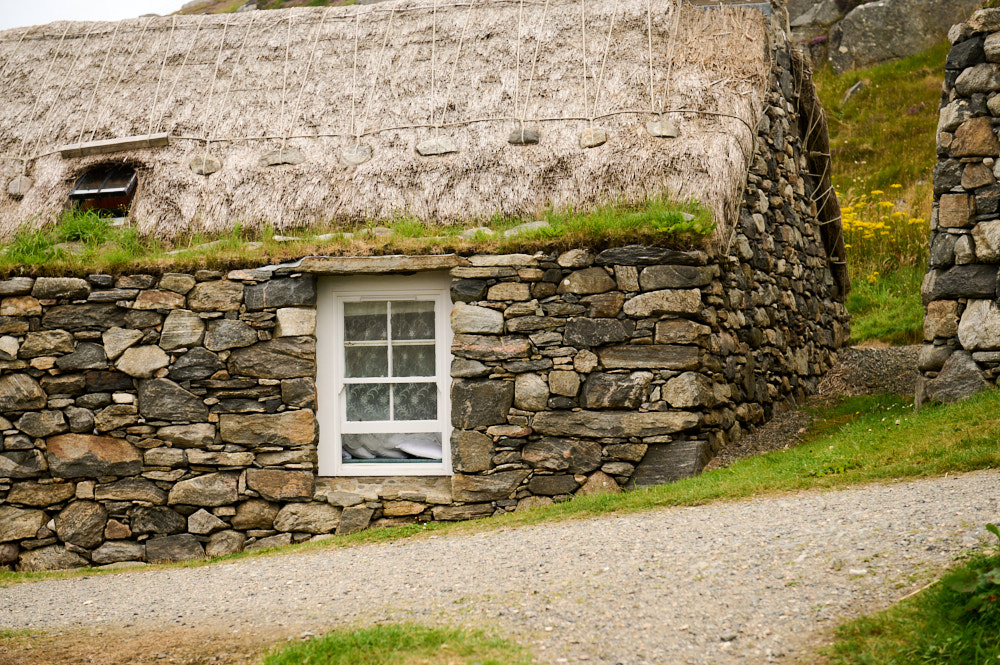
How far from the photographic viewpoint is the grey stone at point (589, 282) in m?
7.07

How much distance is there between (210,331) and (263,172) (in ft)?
5.30

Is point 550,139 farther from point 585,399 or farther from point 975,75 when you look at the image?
point 975,75

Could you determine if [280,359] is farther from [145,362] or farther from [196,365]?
[145,362]

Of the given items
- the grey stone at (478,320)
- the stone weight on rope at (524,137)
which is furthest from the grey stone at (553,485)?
the stone weight on rope at (524,137)

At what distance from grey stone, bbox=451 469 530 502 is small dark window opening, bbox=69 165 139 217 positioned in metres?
3.88

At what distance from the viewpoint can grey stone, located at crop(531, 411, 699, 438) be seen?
7004 mm

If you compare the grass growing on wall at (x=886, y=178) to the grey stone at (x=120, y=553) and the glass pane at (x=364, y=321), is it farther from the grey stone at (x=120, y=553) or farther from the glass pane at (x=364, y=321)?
the grey stone at (x=120, y=553)

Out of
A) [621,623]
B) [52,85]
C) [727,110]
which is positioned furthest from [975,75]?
[52,85]

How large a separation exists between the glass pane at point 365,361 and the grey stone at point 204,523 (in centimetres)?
149

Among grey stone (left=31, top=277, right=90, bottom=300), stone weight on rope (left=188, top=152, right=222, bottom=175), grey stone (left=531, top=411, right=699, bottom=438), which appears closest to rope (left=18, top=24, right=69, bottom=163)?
stone weight on rope (left=188, top=152, right=222, bottom=175)

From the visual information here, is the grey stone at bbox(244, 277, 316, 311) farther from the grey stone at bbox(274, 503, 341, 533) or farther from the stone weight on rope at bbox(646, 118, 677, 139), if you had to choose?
the stone weight on rope at bbox(646, 118, 677, 139)

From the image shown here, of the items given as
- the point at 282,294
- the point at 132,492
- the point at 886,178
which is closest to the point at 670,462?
the point at 282,294

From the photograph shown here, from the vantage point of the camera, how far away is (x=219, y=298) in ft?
24.1

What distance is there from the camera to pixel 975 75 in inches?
290
